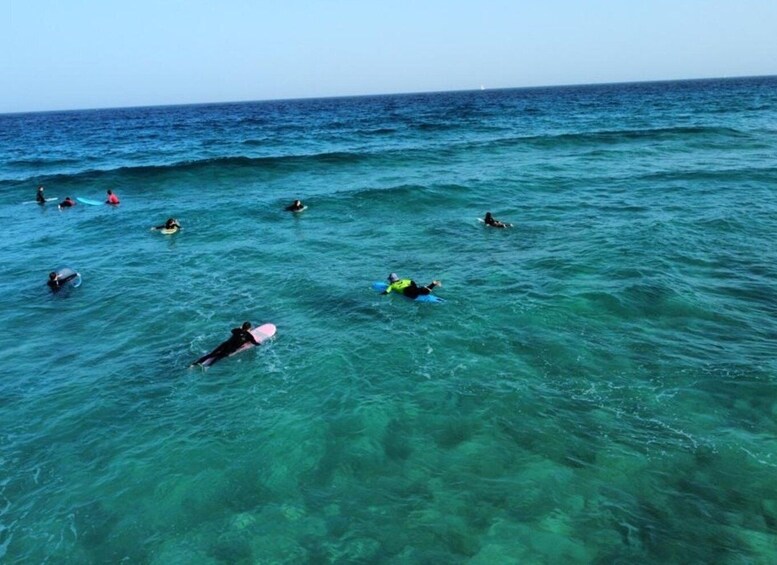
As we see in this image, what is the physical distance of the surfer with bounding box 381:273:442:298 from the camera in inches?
814

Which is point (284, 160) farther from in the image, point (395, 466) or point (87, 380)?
point (395, 466)

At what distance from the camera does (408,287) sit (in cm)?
2081

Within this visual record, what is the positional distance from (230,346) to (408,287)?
7334 mm

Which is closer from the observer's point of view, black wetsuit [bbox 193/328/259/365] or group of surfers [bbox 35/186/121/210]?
black wetsuit [bbox 193/328/259/365]

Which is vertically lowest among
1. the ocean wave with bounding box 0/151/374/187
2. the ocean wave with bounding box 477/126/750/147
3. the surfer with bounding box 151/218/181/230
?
the surfer with bounding box 151/218/181/230

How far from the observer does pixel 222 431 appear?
13602 mm

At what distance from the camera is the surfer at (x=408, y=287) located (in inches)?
814

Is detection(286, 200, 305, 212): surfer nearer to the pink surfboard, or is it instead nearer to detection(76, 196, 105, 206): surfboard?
detection(76, 196, 105, 206): surfboard

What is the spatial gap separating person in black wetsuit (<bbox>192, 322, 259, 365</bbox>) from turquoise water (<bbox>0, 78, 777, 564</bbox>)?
40 centimetres

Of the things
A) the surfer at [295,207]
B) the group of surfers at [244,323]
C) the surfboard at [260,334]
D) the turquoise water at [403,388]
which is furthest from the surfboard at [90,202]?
the surfboard at [260,334]

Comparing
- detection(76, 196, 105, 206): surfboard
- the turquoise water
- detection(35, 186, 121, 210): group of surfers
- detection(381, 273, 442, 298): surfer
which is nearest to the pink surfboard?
the turquoise water

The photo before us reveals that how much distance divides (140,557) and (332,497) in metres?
3.86

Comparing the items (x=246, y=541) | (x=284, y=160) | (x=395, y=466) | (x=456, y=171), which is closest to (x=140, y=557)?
(x=246, y=541)

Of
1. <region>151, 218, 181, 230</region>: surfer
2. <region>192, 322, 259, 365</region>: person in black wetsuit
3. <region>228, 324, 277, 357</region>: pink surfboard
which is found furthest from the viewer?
<region>151, 218, 181, 230</region>: surfer
